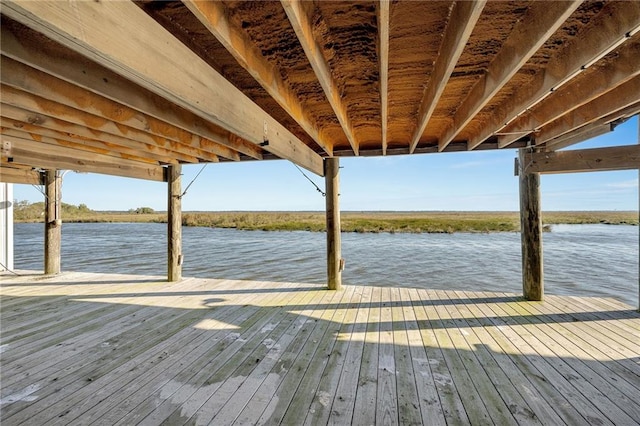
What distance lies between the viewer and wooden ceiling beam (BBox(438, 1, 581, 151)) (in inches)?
54.1

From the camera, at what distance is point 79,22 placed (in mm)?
946

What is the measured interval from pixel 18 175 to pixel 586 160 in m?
8.51

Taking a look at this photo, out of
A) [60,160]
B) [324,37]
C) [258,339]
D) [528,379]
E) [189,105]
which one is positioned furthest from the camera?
[60,160]

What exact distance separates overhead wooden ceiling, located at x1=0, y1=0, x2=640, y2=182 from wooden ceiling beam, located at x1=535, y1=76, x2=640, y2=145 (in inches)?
0.5

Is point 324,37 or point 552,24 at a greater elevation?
point 324,37

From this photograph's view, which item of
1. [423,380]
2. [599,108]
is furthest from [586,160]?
[423,380]

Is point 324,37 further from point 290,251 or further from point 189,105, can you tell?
point 290,251

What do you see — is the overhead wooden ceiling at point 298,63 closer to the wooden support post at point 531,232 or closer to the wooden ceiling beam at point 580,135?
the wooden ceiling beam at point 580,135

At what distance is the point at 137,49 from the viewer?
1.17m

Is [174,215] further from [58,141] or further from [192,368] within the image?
[192,368]

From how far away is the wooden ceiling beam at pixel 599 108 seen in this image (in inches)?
91.1

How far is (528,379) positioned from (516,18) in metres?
2.42

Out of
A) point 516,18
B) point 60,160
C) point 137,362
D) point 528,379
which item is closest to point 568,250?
point 528,379

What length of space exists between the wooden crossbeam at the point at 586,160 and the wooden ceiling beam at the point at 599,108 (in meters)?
0.27
